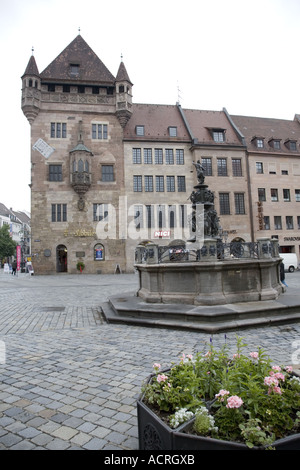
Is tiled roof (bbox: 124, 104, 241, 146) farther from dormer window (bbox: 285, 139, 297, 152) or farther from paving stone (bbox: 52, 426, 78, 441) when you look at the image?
paving stone (bbox: 52, 426, 78, 441)

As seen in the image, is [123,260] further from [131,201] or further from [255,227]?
[255,227]

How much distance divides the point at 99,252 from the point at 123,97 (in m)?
17.1

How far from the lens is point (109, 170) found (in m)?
34.5

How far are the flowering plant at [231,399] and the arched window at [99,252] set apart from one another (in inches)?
1217

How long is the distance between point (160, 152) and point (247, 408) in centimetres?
3525

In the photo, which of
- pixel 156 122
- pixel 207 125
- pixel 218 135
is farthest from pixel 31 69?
pixel 218 135

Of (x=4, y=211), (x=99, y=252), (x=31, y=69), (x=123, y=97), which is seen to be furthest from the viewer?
(x=4, y=211)

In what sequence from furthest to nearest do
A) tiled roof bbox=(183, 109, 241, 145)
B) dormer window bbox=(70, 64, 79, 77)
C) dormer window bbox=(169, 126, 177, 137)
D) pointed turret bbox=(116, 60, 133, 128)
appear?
tiled roof bbox=(183, 109, 241, 145) < dormer window bbox=(169, 126, 177, 137) < dormer window bbox=(70, 64, 79, 77) < pointed turret bbox=(116, 60, 133, 128)

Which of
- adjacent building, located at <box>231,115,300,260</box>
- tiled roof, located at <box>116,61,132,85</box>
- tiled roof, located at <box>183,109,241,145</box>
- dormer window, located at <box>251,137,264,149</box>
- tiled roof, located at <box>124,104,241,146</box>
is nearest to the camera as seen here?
tiled roof, located at <box>116,61,132,85</box>

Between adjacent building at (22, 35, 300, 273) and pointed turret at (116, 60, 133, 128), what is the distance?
11 cm

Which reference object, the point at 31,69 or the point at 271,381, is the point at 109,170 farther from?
the point at 271,381

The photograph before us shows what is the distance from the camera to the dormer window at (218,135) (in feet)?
123

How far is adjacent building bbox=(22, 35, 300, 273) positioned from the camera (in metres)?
32.8

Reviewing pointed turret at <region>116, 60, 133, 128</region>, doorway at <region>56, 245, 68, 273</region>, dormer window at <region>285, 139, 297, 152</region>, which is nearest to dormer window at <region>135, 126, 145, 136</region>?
pointed turret at <region>116, 60, 133, 128</region>
